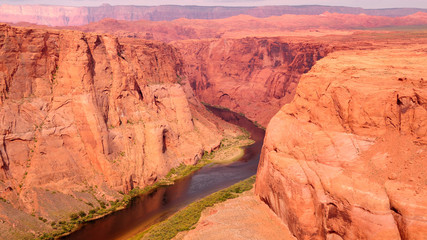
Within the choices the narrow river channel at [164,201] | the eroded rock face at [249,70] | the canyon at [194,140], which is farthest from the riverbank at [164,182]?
the eroded rock face at [249,70]

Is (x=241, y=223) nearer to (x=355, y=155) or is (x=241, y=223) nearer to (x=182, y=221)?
(x=182, y=221)

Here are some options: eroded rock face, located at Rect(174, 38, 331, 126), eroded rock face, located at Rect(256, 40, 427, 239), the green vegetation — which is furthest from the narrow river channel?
eroded rock face, located at Rect(174, 38, 331, 126)

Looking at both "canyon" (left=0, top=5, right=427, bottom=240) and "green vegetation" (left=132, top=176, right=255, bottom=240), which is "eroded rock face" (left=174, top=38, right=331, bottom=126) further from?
"green vegetation" (left=132, top=176, right=255, bottom=240)

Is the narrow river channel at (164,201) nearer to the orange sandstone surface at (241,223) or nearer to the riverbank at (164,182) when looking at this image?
the riverbank at (164,182)

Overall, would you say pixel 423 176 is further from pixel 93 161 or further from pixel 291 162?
pixel 93 161

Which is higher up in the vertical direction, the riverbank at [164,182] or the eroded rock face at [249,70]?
the eroded rock face at [249,70]

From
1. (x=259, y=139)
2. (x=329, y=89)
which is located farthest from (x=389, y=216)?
(x=259, y=139)
